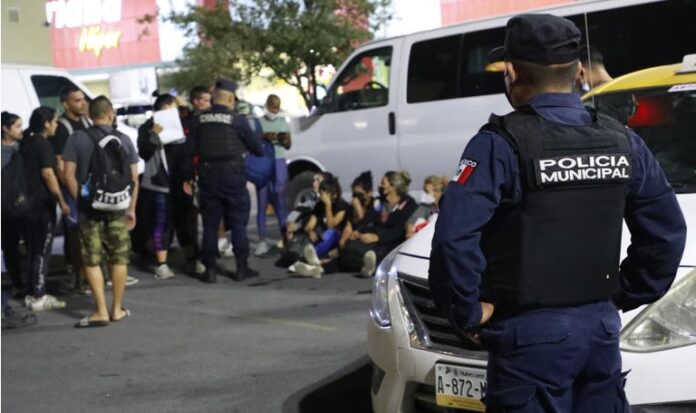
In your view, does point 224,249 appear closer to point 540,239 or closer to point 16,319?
point 16,319

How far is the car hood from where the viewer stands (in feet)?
13.0

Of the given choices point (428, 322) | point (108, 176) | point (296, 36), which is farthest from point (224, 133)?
point (296, 36)

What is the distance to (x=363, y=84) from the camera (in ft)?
37.0

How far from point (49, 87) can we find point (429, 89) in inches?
160

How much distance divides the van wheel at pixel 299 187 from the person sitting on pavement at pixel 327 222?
1.41 m

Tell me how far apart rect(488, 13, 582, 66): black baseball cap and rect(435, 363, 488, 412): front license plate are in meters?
1.44

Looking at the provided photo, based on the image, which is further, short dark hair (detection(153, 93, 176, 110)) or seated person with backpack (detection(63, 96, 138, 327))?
short dark hair (detection(153, 93, 176, 110))

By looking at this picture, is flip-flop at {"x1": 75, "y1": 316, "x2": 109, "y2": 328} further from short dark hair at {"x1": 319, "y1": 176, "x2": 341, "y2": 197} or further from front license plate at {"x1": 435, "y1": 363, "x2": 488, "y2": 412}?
front license plate at {"x1": 435, "y1": 363, "x2": 488, "y2": 412}

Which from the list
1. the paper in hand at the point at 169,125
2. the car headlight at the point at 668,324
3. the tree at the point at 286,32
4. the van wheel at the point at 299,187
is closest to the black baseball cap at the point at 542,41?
the car headlight at the point at 668,324

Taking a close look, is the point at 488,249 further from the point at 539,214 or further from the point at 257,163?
the point at 257,163

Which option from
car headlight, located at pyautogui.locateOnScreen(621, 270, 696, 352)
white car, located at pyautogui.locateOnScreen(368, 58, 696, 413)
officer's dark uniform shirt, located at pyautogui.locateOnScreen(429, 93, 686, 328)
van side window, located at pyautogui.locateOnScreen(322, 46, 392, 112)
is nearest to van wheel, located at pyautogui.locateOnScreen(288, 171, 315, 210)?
van side window, located at pyautogui.locateOnScreen(322, 46, 392, 112)

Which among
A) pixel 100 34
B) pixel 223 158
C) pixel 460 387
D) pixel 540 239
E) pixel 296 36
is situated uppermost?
pixel 100 34

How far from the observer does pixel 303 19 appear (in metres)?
20.4

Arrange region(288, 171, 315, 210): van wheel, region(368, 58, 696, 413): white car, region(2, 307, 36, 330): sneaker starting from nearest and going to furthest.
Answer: region(368, 58, 696, 413): white car, region(2, 307, 36, 330): sneaker, region(288, 171, 315, 210): van wheel
